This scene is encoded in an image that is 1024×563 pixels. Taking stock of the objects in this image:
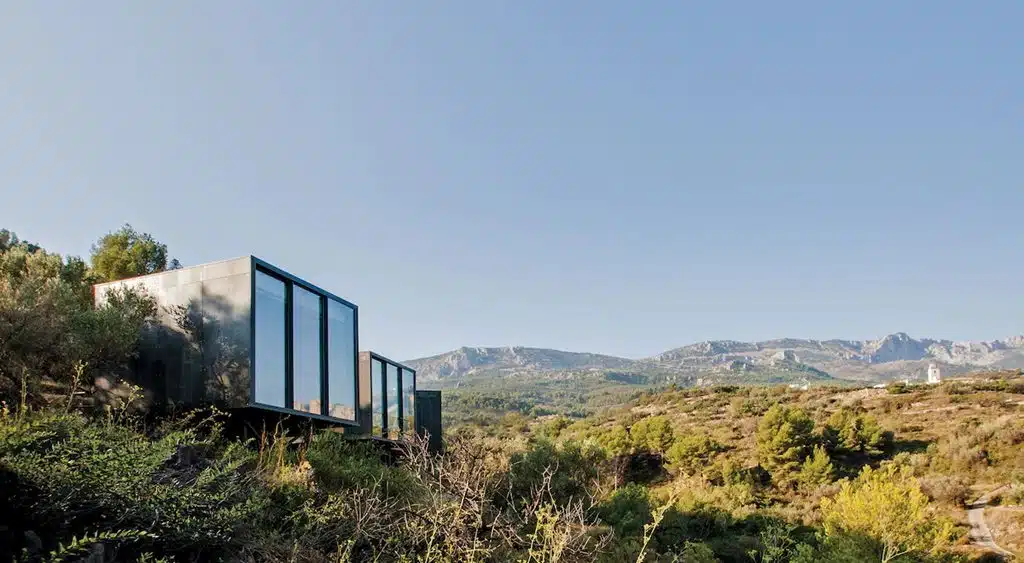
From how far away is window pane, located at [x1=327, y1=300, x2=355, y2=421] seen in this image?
11156mm

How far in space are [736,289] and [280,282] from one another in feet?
174

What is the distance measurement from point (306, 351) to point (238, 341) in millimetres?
1624

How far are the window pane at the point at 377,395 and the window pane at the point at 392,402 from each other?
1.42 feet

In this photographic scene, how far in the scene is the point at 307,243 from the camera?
16.6 metres

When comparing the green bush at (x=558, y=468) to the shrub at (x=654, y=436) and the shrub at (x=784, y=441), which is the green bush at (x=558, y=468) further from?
the shrub at (x=654, y=436)

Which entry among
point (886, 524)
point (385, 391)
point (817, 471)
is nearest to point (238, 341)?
point (385, 391)

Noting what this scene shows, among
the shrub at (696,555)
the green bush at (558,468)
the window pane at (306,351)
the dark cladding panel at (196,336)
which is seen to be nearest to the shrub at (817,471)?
the green bush at (558,468)

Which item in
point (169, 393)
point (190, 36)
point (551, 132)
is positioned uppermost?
point (551, 132)

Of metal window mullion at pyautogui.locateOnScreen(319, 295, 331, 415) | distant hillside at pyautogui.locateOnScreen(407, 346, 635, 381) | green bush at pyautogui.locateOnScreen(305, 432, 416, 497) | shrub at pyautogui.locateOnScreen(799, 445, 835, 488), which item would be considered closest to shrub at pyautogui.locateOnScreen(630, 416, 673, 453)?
shrub at pyautogui.locateOnScreen(799, 445, 835, 488)

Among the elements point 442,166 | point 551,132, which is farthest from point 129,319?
point 551,132

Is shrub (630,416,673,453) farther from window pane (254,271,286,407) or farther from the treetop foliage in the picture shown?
window pane (254,271,286,407)

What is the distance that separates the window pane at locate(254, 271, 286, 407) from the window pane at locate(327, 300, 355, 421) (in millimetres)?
1471

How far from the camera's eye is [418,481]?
248 inches

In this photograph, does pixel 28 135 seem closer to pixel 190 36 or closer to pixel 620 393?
pixel 190 36
